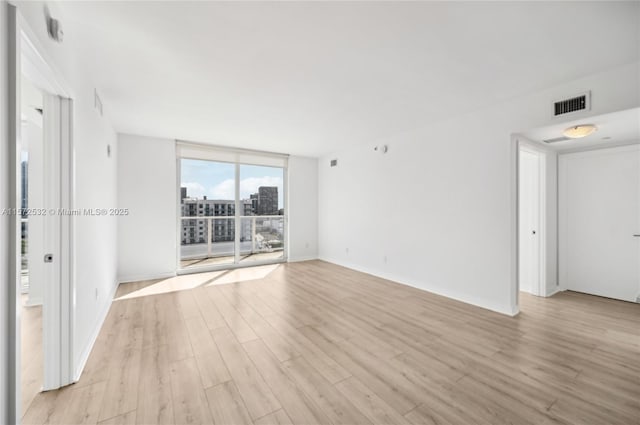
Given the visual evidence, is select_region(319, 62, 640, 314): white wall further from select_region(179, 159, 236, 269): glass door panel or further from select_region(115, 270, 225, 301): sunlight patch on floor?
select_region(115, 270, 225, 301): sunlight patch on floor

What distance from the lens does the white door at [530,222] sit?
13.0 feet

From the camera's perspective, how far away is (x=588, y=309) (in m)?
3.38

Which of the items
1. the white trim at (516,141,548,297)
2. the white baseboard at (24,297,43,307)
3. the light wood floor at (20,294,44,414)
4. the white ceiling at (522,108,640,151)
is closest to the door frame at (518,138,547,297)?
the white trim at (516,141,548,297)

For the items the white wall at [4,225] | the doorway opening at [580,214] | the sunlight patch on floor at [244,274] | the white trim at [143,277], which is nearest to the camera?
the white wall at [4,225]

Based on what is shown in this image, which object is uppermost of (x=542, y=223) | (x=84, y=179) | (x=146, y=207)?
(x=84, y=179)

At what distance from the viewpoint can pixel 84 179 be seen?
226 centimetres

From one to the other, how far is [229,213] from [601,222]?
21.2 feet

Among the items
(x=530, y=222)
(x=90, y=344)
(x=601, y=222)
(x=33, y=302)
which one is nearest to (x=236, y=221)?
(x=33, y=302)

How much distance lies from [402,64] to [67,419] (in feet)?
11.8

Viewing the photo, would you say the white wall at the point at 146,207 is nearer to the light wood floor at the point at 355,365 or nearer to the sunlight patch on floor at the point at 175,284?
the sunlight patch on floor at the point at 175,284

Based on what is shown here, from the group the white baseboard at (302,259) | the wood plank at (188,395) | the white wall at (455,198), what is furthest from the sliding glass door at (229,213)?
the wood plank at (188,395)

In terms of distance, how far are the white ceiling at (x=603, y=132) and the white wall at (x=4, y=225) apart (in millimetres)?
4283

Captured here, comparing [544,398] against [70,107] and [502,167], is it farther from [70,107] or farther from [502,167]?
Result: [70,107]

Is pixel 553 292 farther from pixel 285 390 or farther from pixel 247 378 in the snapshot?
pixel 247 378
